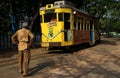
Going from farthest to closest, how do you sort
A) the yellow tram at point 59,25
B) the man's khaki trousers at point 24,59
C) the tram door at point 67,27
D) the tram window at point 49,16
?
1. the tram window at point 49,16
2. the tram door at point 67,27
3. the yellow tram at point 59,25
4. the man's khaki trousers at point 24,59

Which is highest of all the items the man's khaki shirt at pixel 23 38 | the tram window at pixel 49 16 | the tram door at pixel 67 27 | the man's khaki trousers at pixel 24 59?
the tram window at pixel 49 16

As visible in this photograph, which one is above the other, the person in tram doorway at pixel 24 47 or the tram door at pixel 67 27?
the tram door at pixel 67 27

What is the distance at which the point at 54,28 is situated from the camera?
1973 centimetres

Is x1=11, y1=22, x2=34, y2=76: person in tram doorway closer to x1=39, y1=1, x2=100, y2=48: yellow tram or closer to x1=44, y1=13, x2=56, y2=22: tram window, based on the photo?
x1=39, y1=1, x2=100, y2=48: yellow tram

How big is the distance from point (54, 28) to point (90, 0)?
19293mm

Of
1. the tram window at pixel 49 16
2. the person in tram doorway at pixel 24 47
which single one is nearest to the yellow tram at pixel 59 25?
the tram window at pixel 49 16

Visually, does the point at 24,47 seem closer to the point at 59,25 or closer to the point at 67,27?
the point at 59,25

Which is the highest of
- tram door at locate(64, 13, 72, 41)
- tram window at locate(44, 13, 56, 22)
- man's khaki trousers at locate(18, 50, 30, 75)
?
tram window at locate(44, 13, 56, 22)

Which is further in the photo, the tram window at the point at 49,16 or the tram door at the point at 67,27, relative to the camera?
the tram window at the point at 49,16

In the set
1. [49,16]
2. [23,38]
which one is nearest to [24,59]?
[23,38]

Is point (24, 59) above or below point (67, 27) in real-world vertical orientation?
below

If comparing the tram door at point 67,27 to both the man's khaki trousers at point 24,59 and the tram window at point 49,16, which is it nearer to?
the tram window at point 49,16

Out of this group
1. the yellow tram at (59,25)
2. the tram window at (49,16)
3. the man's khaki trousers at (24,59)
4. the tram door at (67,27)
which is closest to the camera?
the man's khaki trousers at (24,59)

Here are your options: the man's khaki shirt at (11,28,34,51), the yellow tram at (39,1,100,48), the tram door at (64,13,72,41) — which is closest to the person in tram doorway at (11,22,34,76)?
the man's khaki shirt at (11,28,34,51)
